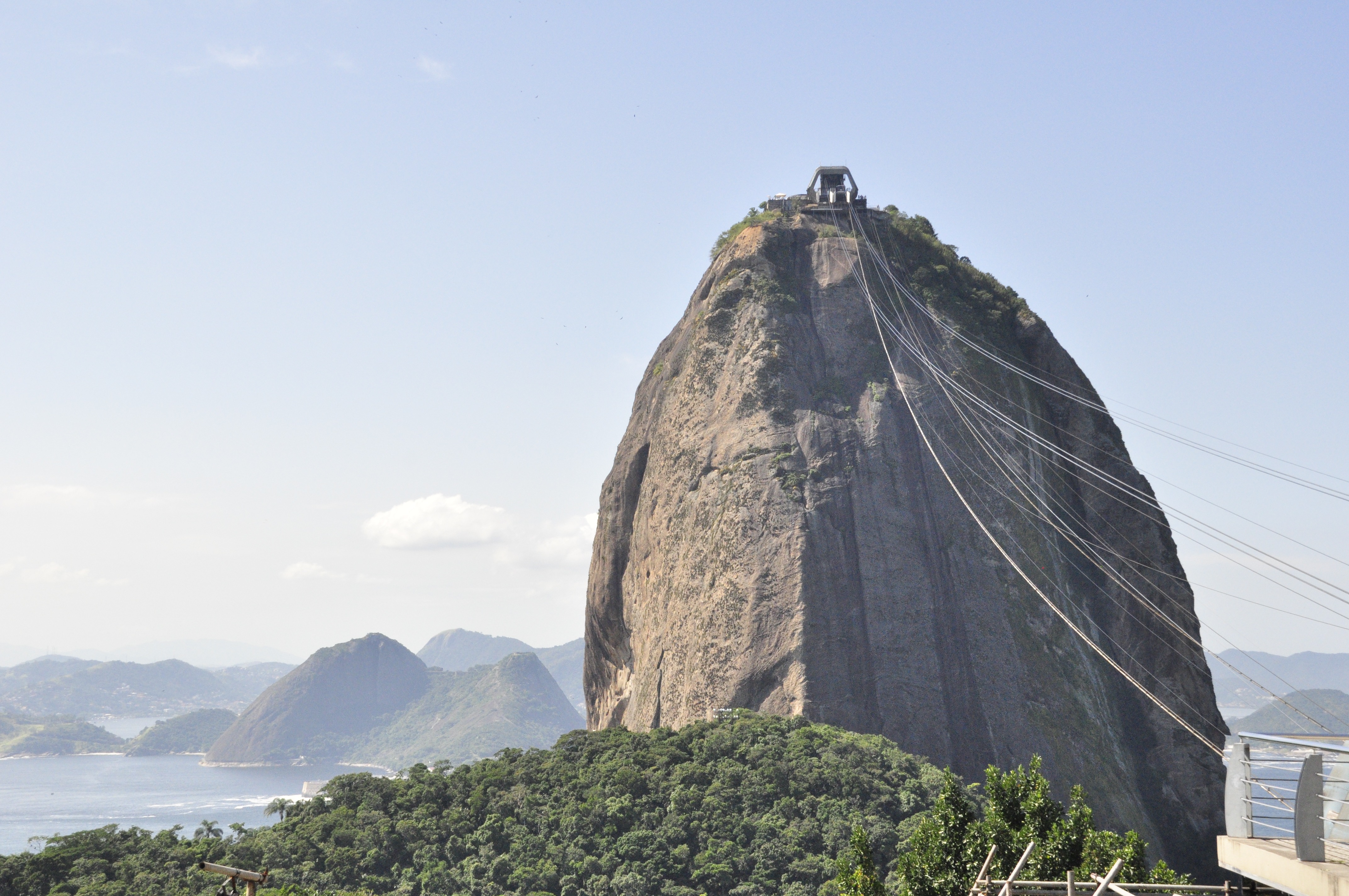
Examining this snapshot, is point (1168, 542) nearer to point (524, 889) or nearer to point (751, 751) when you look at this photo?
point (751, 751)

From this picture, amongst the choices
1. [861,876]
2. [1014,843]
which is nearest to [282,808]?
[861,876]

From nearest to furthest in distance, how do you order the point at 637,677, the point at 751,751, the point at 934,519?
1. the point at 751,751
2. the point at 934,519
3. the point at 637,677

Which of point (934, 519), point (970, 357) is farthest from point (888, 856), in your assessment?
point (970, 357)

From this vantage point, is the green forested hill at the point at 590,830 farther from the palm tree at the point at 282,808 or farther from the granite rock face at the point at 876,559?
the granite rock face at the point at 876,559

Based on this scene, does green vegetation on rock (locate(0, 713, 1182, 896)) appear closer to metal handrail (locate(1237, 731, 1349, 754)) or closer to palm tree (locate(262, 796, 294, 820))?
palm tree (locate(262, 796, 294, 820))

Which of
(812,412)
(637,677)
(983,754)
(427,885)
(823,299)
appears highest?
(823,299)

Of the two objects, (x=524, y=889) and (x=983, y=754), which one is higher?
(x=983, y=754)
